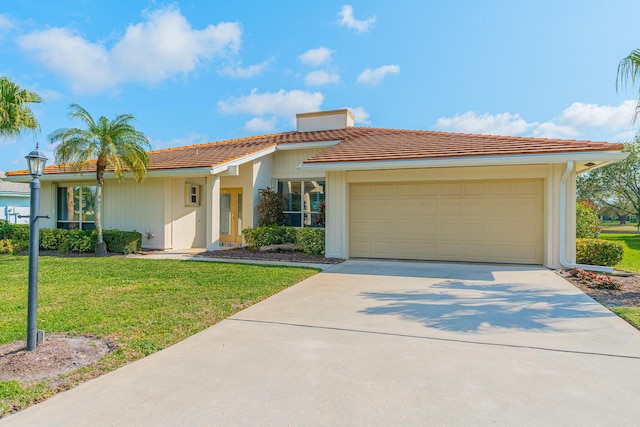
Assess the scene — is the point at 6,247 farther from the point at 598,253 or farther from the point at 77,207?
the point at 598,253

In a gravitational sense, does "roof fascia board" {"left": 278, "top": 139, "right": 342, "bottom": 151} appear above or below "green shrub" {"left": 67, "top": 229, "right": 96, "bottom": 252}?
above

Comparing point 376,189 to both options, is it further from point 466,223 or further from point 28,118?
point 28,118

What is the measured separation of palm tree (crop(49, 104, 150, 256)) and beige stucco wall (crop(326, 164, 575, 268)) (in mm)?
6464

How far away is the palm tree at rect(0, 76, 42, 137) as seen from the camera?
11.0 m

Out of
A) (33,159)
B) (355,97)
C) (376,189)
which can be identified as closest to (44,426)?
(33,159)

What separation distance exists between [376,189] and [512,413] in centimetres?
921

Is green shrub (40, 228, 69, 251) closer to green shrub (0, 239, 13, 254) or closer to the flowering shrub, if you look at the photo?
green shrub (0, 239, 13, 254)

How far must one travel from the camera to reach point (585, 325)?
513cm

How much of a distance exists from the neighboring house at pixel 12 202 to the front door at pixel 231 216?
1702 centimetres

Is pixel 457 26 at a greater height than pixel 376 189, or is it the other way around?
pixel 457 26

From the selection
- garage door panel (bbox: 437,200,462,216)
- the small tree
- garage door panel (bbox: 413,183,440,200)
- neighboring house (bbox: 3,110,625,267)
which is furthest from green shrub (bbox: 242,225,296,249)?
garage door panel (bbox: 437,200,462,216)

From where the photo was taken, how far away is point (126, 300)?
638cm

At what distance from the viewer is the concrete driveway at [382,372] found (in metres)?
2.88

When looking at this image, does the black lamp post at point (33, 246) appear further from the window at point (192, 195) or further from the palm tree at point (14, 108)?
the window at point (192, 195)
